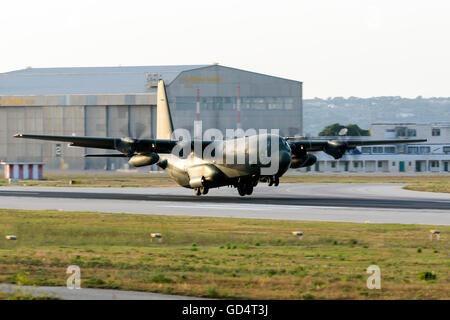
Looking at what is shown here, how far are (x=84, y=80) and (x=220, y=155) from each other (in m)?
80.2

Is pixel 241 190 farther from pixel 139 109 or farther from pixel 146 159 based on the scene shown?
pixel 139 109

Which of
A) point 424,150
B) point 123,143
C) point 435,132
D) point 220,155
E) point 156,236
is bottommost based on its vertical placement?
point 156,236

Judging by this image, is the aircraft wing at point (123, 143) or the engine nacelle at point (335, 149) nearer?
the aircraft wing at point (123, 143)

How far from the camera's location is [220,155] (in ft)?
152

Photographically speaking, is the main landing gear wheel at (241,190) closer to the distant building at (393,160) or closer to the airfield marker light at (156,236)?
the airfield marker light at (156,236)

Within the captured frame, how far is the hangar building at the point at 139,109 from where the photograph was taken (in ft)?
354

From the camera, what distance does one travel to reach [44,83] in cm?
12138

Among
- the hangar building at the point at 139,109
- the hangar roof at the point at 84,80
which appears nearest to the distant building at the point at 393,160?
the hangar building at the point at 139,109

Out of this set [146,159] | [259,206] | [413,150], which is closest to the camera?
[259,206]

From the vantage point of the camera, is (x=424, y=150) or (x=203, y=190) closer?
(x=203, y=190)

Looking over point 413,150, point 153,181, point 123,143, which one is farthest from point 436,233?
point 413,150

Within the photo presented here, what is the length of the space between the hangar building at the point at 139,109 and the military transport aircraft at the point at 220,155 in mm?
55493

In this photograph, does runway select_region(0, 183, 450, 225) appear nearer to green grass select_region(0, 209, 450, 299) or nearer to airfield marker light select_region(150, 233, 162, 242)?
green grass select_region(0, 209, 450, 299)
